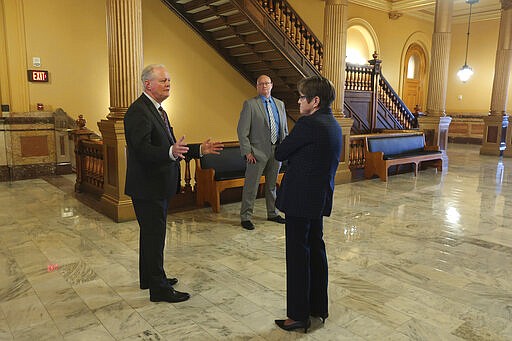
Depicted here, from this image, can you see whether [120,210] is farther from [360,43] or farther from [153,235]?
[360,43]

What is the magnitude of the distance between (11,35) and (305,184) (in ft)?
22.7

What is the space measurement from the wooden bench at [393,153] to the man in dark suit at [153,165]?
5189mm

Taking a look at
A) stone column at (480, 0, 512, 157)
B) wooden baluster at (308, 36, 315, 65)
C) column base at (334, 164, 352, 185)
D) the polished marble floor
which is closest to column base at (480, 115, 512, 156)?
stone column at (480, 0, 512, 157)

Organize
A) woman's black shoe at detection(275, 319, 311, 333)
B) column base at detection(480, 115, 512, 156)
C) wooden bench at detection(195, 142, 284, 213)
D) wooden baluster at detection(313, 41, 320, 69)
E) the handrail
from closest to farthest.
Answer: woman's black shoe at detection(275, 319, 311, 333) < wooden bench at detection(195, 142, 284, 213) < wooden baluster at detection(313, 41, 320, 69) < the handrail < column base at detection(480, 115, 512, 156)

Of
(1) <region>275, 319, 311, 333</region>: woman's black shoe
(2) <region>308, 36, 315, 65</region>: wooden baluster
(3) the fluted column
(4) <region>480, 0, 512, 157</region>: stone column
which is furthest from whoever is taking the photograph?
(4) <region>480, 0, 512, 157</region>: stone column

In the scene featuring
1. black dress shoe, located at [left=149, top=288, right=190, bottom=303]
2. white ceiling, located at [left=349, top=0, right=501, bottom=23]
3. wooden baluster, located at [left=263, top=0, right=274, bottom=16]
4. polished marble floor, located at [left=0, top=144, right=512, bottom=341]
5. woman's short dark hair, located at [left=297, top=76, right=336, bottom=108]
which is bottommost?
polished marble floor, located at [left=0, top=144, right=512, bottom=341]

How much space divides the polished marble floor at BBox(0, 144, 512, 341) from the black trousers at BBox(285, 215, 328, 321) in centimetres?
15

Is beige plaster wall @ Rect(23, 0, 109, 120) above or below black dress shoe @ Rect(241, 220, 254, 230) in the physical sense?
above

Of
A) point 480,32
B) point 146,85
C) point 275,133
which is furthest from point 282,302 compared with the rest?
point 480,32

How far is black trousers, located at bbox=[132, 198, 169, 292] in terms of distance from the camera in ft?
9.09

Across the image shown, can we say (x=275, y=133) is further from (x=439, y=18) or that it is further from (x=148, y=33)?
(x=439, y=18)

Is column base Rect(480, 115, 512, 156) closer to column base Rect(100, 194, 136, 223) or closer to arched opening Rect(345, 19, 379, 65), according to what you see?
arched opening Rect(345, 19, 379, 65)

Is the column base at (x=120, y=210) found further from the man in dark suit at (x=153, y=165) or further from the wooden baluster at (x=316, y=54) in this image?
Result: the wooden baluster at (x=316, y=54)

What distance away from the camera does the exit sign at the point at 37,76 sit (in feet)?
23.9
